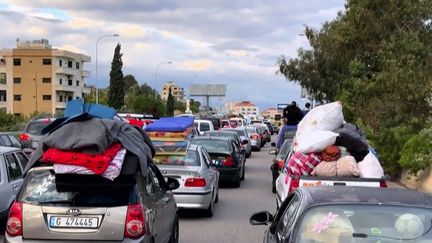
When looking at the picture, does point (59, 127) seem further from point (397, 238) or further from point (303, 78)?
point (303, 78)

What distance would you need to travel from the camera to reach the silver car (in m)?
12.6

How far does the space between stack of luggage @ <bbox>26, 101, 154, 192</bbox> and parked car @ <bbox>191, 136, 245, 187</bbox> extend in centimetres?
1153

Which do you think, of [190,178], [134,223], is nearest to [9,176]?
[190,178]

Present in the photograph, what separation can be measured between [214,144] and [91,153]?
13.0 metres

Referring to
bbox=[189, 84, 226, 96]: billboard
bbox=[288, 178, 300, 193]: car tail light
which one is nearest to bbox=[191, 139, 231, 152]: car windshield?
bbox=[288, 178, 300, 193]: car tail light

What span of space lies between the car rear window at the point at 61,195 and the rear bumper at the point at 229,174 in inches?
480

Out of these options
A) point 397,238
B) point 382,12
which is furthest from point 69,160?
point 382,12

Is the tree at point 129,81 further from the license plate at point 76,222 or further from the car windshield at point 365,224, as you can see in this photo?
the car windshield at point 365,224

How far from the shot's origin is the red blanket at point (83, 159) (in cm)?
684

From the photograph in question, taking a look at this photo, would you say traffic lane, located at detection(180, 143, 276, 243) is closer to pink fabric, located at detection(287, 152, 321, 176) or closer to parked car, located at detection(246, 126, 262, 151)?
pink fabric, located at detection(287, 152, 321, 176)

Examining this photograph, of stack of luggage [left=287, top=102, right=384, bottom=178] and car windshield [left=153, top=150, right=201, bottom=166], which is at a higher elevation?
stack of luggage [left=287, top=102, right=384, bottom=178]

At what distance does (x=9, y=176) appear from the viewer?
11078mm

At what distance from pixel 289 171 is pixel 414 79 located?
10.5 meters

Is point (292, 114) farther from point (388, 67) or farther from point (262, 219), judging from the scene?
point (262, 219)
